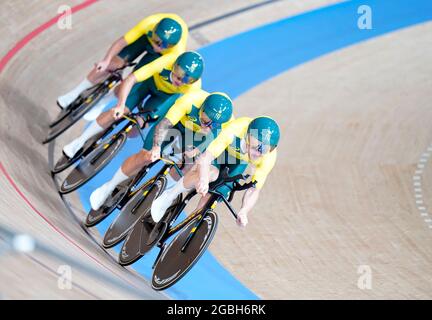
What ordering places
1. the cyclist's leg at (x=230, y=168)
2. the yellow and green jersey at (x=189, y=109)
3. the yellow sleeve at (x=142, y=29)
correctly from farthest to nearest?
the yellow sleeve at (x=142, y=29), the yellow and green jersey at (x=189, y=109), the cyclist's leg at (x=230, y=168)

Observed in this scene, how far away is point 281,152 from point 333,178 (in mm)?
656

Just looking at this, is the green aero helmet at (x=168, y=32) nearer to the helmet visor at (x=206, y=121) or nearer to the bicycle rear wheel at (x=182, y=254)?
the helmet visor at (x=206, y=121)

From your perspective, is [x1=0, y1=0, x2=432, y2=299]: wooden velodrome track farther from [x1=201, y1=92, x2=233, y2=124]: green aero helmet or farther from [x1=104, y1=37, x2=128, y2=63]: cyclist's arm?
[x1=201, y1=92, x2=233, y2=124]: green aero helmet

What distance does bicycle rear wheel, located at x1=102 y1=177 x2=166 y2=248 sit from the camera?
6387 mm

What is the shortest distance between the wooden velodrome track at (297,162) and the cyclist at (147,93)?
0.63m

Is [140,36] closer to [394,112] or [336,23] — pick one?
[394,112]

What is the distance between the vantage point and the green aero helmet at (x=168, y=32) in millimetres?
6875

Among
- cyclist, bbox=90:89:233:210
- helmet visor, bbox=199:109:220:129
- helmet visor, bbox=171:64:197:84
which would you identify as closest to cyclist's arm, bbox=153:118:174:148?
cyclist, bbox=90:89:233:210

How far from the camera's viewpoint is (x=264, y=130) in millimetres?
5520

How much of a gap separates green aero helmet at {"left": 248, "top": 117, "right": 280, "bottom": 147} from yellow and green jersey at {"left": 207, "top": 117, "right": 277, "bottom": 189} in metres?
0.20

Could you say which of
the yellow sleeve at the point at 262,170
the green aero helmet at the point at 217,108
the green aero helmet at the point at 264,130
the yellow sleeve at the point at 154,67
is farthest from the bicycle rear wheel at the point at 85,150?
the green aero helmet at the point at 264,130

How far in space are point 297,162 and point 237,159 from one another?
7.50 feet

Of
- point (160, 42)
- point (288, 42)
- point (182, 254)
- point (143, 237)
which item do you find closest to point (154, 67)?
point (160, 42)

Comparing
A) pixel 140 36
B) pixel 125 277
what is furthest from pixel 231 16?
pixel 125 277
